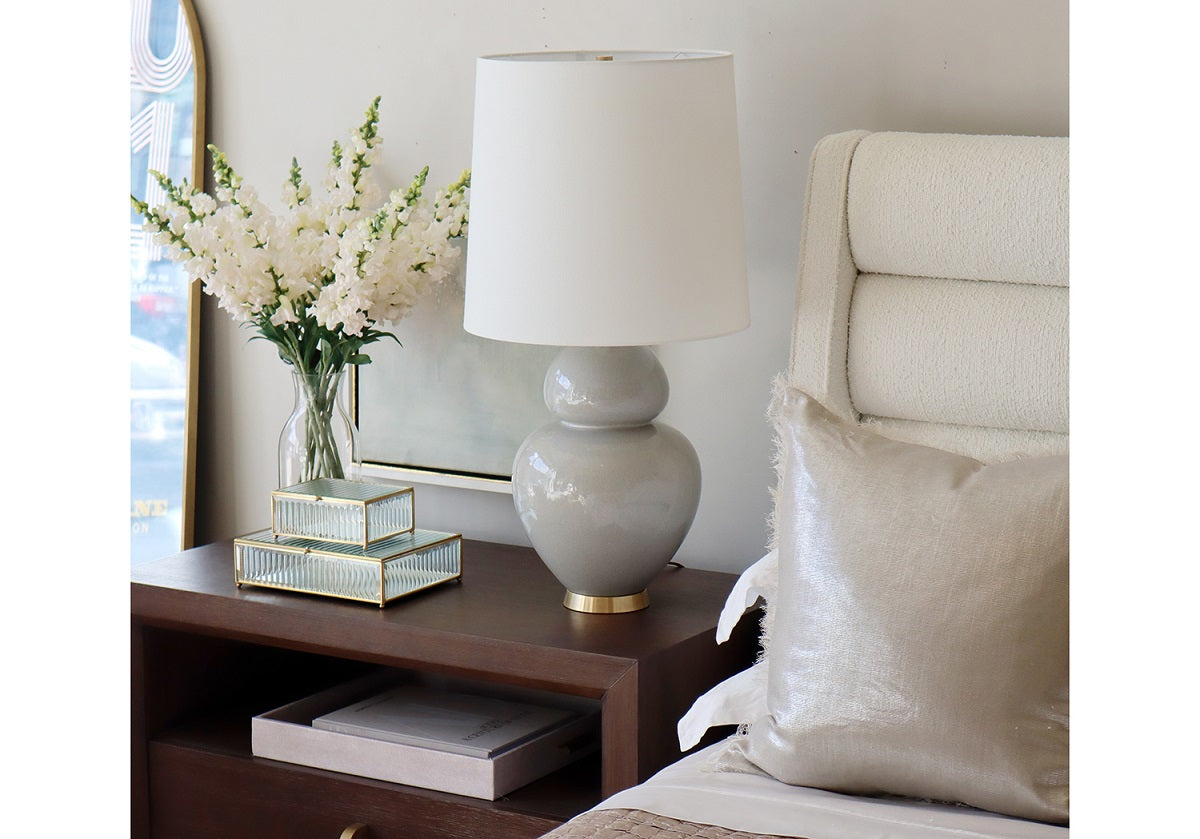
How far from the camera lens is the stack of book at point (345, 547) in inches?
69.5

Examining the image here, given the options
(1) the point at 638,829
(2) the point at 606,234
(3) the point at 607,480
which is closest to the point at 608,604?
(3) the point at 607,480

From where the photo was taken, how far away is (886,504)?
1169 millimetres

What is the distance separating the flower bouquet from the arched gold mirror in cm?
25

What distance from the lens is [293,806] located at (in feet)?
5.80

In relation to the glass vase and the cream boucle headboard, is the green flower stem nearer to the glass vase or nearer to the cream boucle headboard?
the glass vase

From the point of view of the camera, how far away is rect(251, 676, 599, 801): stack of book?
1681 millimetres

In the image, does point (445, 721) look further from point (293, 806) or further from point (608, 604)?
point (608, 604)

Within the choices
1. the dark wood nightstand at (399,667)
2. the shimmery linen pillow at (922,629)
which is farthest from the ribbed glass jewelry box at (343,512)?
the shimmery linen pillow at (922,629)

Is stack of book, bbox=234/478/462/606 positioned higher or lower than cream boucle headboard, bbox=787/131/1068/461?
lower

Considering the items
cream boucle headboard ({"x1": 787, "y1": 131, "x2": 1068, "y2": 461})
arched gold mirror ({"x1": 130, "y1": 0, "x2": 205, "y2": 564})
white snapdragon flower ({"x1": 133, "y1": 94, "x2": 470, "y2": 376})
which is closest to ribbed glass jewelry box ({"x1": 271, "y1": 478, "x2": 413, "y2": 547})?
white snapdragon flower ({"x1": 133, "y1": 94, "x2": 470, "y2": 376})

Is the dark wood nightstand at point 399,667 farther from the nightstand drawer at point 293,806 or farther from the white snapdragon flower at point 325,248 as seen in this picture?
the white snapdragon flower at point 325,248

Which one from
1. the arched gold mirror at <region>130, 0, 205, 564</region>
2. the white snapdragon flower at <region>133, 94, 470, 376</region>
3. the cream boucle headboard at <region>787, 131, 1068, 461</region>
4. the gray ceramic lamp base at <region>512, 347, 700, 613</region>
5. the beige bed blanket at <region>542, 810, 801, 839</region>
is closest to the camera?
the beige bed blanket at <region>542, 810, 801, 839</region>

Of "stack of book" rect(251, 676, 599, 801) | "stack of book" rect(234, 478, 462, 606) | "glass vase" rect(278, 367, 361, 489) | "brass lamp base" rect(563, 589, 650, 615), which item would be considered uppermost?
"glass vase" rect(278, 367, 361, 489)
